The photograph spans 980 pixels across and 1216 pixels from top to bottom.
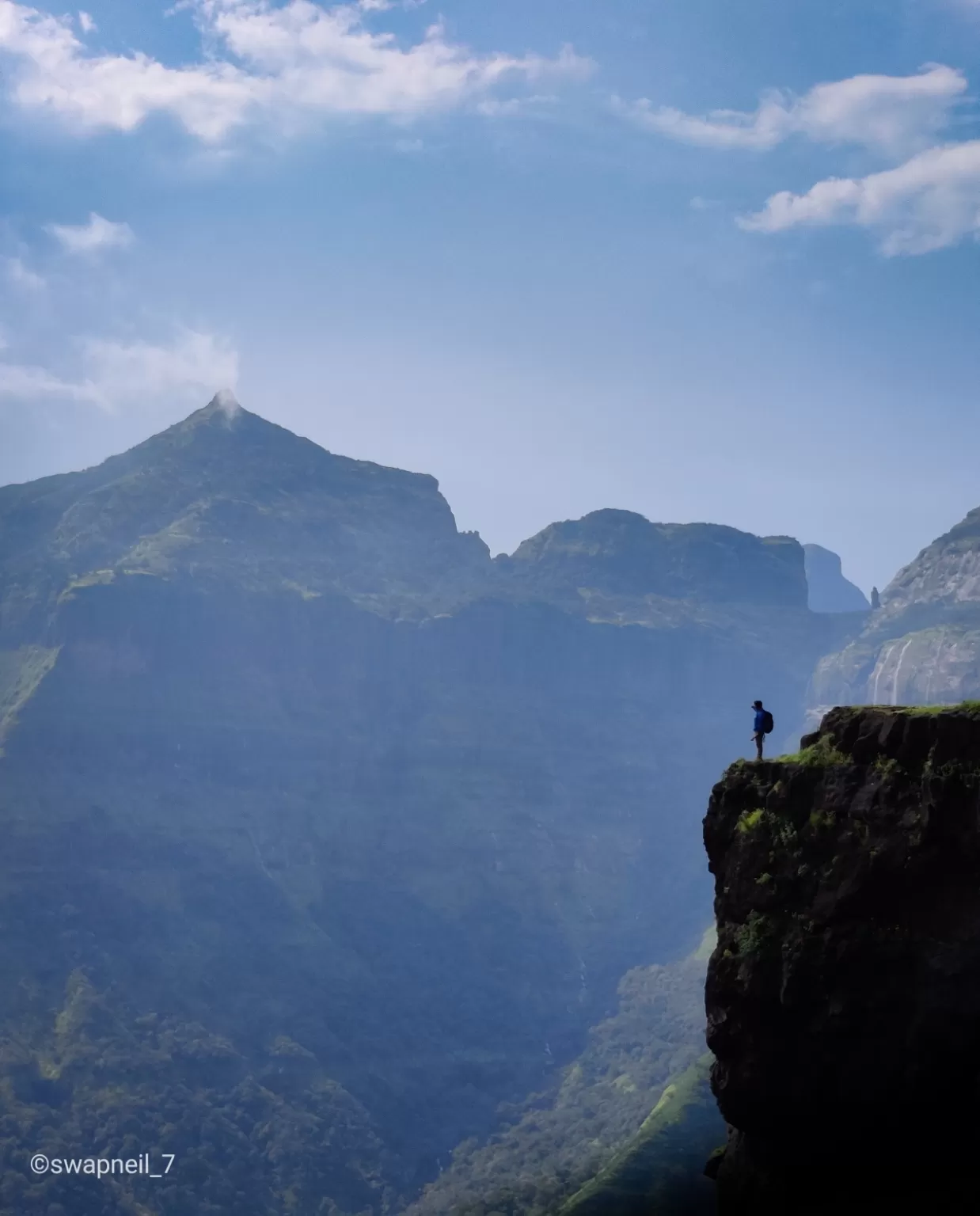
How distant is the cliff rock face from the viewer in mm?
31531

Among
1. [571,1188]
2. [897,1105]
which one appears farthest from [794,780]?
[571,1188]

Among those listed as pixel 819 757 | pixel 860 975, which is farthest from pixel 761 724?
pixel 860 975

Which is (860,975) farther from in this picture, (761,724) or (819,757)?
(761,724)

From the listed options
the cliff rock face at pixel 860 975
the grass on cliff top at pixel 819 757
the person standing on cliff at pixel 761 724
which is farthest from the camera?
the person standing on cliff at pixel 761 724

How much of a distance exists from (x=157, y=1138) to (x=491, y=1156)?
51639 millimetres

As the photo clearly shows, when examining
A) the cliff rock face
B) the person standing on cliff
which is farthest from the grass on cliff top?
the person standing on cliff

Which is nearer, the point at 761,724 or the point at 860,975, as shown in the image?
the point at 860,975

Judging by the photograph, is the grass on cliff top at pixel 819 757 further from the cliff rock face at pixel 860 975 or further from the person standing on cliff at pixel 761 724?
the person standing on cliff at pixel 761 724

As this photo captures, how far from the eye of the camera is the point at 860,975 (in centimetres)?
3222

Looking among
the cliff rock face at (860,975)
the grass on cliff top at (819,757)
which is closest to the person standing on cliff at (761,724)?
the grass on cliff top at (819,757)

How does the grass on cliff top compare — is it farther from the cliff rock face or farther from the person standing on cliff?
the person standing on cliff

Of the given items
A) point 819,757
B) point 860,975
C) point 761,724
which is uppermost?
point 761,724

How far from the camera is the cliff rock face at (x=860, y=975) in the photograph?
31531 millimetres

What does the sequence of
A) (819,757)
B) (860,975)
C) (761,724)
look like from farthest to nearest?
1. (761,724)
2. (819,757)
3. (860,975)
